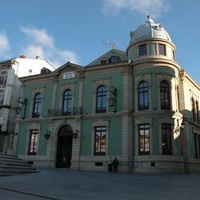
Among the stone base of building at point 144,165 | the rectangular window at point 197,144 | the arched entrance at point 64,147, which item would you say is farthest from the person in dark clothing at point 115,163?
the rectangular window at point 197,144

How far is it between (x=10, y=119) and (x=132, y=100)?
18459 mm

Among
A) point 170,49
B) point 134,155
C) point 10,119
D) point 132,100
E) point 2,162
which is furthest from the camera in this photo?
point 10,119

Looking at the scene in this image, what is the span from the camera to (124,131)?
25.4 meters

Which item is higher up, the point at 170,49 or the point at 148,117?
the point at 170,49

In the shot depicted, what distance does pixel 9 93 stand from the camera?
1422 inches

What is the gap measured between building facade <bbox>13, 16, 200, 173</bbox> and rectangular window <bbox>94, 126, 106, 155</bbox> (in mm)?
102

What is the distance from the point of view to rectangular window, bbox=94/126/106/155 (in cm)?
2616

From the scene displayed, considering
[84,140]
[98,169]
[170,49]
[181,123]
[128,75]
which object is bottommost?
[98,169]

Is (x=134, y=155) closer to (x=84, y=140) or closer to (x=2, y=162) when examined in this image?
(x=84, y=140)

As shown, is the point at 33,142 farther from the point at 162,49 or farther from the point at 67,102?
the point at 162,49

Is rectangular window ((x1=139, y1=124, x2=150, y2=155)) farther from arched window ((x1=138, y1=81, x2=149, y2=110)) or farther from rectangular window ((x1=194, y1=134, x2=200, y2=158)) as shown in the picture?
rectangular window ((x1=194, y1=134, x2=200, y2=158))

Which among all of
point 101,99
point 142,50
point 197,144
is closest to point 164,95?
point 142,50

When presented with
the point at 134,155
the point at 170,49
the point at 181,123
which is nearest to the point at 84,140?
the point at 134,155

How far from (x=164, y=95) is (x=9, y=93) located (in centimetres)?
2161
